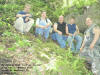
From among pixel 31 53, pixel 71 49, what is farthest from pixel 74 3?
pixel 31 53

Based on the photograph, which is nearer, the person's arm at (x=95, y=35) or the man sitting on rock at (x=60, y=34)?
the person's arm at (x=95, y=35)

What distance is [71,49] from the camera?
675 centimetres

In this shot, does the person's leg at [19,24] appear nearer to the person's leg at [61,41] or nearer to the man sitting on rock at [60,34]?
the man sitting on rock at [60,34]

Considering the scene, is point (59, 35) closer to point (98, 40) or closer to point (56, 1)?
point (98, 40)

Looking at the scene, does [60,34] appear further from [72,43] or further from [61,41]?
[72,43]

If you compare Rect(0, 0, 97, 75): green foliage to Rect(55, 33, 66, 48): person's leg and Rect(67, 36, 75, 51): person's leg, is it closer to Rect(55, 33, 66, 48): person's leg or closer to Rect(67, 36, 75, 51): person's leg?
Rect(55, 33, 66, 48): person's leg

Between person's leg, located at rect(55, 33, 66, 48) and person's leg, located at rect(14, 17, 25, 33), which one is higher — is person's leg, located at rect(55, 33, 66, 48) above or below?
below

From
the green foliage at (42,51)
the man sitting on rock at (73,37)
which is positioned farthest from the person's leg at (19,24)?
the man sitting on rock at (73,37)

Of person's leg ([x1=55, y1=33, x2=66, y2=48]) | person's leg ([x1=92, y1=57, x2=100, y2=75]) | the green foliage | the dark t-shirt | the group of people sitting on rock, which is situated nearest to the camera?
the green foliage

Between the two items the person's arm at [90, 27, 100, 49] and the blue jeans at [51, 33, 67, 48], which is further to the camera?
the blue jeans at [51, 33, 67, 48]

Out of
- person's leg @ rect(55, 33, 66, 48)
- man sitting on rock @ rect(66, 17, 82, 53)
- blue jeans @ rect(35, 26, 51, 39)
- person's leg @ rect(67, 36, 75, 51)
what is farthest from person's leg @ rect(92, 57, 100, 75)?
blue jeans @ rect(35, 26, 51, 39)

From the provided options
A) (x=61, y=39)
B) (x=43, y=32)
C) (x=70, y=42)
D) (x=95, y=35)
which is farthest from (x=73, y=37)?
(x=95, y=35)

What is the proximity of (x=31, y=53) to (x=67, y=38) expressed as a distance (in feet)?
6.02

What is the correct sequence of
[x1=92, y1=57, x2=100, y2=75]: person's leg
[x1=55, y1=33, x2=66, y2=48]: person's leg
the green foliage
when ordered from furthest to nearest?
[x1=55, y1=33, x2=66, y2=48]: person's leg → [x1=92, y1=57, x2=100, y2=75]: person's leg → the green foliage
